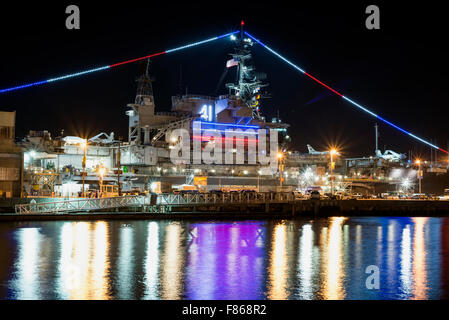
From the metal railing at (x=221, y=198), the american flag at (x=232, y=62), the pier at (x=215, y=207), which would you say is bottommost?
the pier at (x=215, y=207)

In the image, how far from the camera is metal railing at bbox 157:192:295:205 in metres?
47.7

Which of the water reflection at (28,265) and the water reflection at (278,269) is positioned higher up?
the water reflection at (28,265)

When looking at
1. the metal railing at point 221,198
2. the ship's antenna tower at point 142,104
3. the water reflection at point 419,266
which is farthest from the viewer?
the ship's antenna tower at point 142,104

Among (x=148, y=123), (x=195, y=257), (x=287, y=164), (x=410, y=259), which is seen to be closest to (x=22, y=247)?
(x=195, y=257)

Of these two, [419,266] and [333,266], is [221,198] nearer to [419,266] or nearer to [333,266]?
[333,266]

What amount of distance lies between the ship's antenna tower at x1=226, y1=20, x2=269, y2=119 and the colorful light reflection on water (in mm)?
52932

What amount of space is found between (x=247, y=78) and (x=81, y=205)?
54.1 m

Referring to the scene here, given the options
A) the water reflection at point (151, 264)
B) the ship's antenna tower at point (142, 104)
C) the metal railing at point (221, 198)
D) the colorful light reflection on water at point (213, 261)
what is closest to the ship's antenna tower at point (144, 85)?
the ship's antenna tower at point (142, 104)

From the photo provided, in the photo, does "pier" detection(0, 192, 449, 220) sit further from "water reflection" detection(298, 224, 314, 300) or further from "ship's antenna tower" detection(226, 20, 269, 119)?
"ship's antenna tower" detection(226, 20, 269, 119)

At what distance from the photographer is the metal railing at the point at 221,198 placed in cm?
4772

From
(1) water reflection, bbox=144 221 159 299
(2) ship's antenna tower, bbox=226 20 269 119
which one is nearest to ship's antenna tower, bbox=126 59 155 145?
(2) ship's antenna tower, bbox=226 20 269 119

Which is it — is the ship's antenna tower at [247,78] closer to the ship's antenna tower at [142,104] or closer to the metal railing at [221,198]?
the ship's antenna tower at [142,104]

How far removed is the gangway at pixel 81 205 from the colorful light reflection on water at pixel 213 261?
3.48m

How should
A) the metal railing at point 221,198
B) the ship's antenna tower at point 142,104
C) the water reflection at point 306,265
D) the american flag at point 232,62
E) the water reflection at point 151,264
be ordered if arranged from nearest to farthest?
the water reflection at point 151,264, the water reflection at point 306,265, the metal railing at point 221,198, the ship's antenna tower at point 142,104, the american flag at point 232,62
